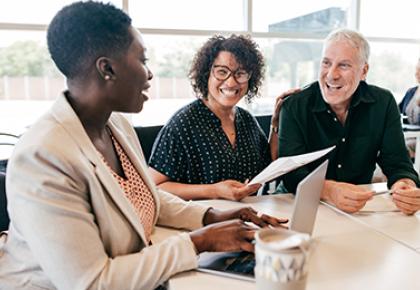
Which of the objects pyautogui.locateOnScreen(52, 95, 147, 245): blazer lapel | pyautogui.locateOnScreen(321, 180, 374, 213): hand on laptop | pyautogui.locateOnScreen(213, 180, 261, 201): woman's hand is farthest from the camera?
pyautogui.locateOnScreen(213, 180, 261, 201): woman's hand

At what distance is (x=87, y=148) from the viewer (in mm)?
979

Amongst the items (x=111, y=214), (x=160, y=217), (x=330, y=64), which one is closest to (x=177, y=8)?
(x=330, y=64)

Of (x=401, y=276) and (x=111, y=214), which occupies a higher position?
(x=111, y=214)

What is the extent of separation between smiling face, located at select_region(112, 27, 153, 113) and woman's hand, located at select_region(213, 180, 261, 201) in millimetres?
569

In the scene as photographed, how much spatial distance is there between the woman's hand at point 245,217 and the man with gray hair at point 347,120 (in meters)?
0.49

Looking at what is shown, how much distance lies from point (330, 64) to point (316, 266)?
1.05m

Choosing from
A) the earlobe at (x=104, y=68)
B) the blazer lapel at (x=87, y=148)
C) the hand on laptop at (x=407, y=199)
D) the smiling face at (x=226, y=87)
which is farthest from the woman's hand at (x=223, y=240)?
the smiling face at (x=226, y=87)

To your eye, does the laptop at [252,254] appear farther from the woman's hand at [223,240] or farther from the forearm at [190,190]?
the forearm at [190,190]

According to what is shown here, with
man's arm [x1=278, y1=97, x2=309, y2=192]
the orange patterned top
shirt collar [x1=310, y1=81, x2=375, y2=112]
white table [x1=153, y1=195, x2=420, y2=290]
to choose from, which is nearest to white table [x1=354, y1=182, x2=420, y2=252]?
white table [x1=153, y1=195, x2=420, y2=290]

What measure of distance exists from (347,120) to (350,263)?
93cm

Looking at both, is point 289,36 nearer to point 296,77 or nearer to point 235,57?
point 296,77

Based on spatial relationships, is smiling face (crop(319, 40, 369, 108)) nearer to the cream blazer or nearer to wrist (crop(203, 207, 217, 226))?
wrist (crop(203, 207, 217, 226))

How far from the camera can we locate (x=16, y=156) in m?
0.88

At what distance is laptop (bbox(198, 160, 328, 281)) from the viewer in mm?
978
